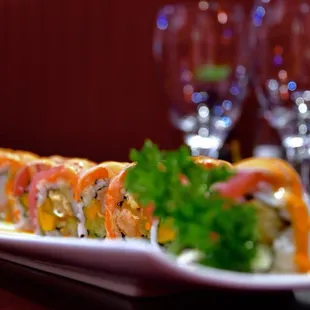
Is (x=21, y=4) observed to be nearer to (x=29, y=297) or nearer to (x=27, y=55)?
(x=27, y=55)

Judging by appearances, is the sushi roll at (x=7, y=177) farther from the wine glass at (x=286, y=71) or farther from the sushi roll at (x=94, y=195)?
the wine glass at (x=286, y=71)

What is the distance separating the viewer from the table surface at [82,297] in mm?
612

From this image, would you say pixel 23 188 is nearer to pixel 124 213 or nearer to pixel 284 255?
pixel 124 213

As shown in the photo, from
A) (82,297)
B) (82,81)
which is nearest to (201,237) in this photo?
(82,297)

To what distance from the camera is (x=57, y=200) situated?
3.28ft

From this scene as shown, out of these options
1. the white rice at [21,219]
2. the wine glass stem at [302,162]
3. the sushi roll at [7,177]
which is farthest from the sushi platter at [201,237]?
the wine glass stem at [302,162]

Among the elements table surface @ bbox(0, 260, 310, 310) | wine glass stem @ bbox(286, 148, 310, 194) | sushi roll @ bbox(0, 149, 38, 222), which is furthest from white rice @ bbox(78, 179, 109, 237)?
wine glass stem @ bbox(286, 148, 310, 194)

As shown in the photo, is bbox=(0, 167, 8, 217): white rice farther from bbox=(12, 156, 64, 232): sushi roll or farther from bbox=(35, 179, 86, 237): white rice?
bbox=(35, 179, 86, 237): white rice

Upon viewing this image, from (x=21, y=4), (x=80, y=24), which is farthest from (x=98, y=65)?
(x=21, y=4)

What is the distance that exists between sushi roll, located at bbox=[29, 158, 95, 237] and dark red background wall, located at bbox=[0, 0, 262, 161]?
177 centimetres

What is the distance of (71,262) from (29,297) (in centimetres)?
11

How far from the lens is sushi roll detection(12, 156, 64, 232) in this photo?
1.13 m

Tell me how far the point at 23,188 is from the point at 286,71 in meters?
0.62

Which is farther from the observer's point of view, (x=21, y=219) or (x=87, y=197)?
(x=21, y=219)
